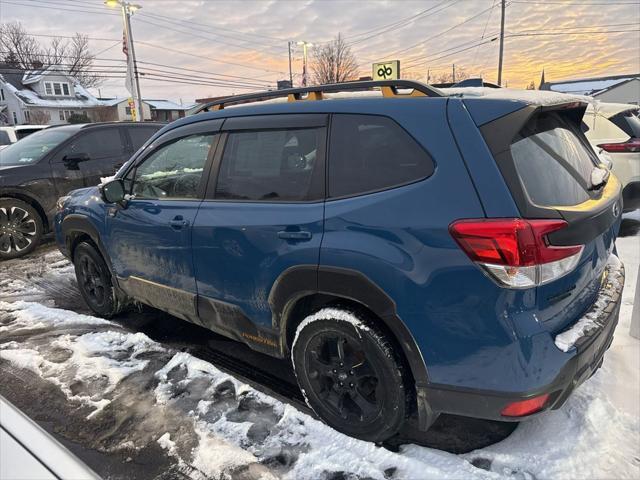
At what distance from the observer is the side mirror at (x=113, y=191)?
3.49m

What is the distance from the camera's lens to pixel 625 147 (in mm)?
6527

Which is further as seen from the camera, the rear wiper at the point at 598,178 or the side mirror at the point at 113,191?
the side mirror at the point at 113,191

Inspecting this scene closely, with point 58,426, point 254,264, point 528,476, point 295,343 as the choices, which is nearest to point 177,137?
point 254,264

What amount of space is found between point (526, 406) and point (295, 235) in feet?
4.49

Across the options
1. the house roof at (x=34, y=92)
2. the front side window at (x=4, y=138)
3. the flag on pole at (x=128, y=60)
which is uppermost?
the house roof at (x=34, y=92)

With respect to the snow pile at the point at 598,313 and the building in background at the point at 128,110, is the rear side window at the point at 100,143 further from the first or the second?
the building in background at the point at 128,110

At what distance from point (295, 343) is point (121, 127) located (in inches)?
255

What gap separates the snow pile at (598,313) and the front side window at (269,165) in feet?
4.66

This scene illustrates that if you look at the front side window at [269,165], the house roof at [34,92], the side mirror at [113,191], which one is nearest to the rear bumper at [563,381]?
the front side window at [269,165]

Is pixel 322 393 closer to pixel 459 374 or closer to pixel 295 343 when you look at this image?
pixel 295 343

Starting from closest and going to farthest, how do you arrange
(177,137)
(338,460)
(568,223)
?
(568,223) → (338,460) → (177,137)

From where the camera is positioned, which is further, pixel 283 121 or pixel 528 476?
pixel 283 121

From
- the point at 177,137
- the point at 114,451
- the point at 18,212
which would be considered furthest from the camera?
the point at 18,212

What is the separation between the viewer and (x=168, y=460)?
2.45 m
